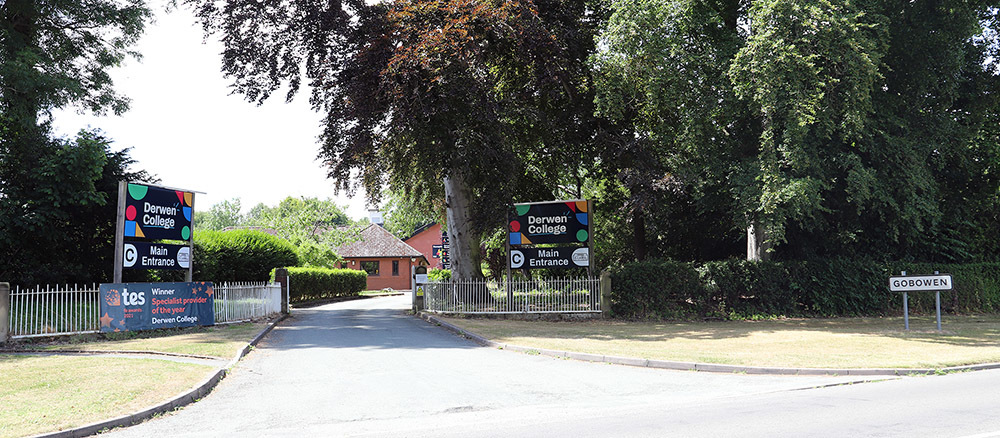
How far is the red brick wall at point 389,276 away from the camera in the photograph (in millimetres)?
64188

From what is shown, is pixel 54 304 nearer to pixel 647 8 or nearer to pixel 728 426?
pixel 728 426

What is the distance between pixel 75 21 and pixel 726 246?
2559 centimetres

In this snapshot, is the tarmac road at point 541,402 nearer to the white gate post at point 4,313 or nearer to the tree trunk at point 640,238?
the white gate post at point 4,313

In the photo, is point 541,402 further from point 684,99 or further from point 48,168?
point 48,168

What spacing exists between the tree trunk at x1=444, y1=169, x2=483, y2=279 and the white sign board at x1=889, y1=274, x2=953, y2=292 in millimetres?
13533

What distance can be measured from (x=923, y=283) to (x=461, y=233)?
14571 mm

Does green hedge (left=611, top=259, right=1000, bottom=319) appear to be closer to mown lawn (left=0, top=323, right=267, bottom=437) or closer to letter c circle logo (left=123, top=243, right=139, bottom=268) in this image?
mown lawn (left=0, top=323, right=267, bottom=437)

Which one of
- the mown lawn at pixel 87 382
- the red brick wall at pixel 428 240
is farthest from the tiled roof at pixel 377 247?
the mown lawn at pixel 87 382

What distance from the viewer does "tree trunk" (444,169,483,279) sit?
81.1 feet

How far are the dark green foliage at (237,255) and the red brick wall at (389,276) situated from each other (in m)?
30.1

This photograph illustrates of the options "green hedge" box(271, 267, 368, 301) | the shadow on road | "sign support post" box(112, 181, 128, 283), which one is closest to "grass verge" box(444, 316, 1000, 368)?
the shadow on road

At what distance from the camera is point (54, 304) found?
15.1 metres

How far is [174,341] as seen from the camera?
14883 mm

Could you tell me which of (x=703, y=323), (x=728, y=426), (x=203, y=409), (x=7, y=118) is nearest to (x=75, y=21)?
(x=7, y=118)
